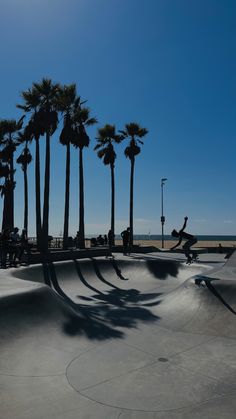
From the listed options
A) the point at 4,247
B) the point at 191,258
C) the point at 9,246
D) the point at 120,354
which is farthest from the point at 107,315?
the point at 191,258

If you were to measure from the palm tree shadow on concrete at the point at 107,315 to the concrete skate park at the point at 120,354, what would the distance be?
34 mm

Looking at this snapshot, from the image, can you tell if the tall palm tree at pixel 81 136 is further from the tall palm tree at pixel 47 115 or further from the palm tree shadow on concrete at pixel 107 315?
the palm tree shadow on concrete at pixel 107 315

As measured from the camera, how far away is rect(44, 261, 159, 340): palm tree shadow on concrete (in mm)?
8445

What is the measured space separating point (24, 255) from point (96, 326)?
10.9 m

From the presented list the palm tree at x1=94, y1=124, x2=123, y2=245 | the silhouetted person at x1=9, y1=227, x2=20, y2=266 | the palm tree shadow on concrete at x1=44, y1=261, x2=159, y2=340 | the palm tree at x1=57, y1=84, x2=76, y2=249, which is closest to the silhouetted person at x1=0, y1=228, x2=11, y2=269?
the silhouetted person at x1=9, y1=227, x2=20, y2=266

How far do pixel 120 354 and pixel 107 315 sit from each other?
3.35m

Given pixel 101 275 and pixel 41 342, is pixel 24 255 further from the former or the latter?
pixel 41 342

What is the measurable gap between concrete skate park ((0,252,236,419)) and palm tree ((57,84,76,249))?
1473 cm

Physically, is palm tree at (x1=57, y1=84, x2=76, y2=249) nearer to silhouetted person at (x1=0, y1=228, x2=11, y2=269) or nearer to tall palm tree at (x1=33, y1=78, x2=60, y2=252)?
tall palm tree at (x1=33, y1=78, x2=60, y2=252)

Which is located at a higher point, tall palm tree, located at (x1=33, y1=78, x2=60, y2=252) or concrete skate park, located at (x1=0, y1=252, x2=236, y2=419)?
tall palm tree, located at (x1=33, y1=78, x2=60, y2=252)

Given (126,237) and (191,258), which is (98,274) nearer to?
(191,258)

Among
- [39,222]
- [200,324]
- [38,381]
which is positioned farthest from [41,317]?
[39,222]

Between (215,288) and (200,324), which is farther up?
(215,288)

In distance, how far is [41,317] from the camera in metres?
8.33
